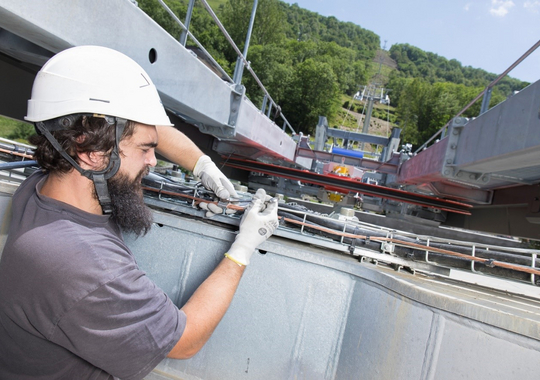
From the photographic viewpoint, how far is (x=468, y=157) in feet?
12.0

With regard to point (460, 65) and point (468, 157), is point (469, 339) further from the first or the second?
point (460, 65)

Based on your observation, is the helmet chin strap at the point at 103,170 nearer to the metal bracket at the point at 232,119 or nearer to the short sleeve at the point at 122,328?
the short sleeve at the point at 122,328

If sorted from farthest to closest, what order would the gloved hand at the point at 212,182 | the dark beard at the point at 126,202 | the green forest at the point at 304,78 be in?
the green forest at the point at 304,78 < the gloved hand at the point at 212,182 < the dark beard at the point at 126,202

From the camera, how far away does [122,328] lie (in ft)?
4.55

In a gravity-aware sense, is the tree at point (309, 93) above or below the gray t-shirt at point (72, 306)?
above

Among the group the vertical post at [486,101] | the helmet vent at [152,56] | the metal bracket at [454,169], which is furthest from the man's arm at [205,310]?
the vertical post at [486,101]

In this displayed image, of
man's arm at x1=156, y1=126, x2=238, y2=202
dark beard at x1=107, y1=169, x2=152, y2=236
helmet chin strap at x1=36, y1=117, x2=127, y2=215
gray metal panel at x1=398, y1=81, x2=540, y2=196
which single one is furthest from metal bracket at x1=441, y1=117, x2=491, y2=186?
helmet chin strap at x1=36, y1=117, x2=127, y2=215

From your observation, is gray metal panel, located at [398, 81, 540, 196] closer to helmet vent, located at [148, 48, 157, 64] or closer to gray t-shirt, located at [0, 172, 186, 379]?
gray t-shirt, located at [0, 172, 186, 379]

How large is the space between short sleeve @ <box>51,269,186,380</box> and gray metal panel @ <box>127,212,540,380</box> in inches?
30.7

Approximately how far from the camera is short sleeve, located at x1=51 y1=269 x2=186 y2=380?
1.36 metres

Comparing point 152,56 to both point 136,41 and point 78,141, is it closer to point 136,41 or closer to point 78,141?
point 136,41

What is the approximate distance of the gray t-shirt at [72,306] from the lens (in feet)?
4.45

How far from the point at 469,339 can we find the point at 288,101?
62806mm

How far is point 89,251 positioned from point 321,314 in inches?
51.2
